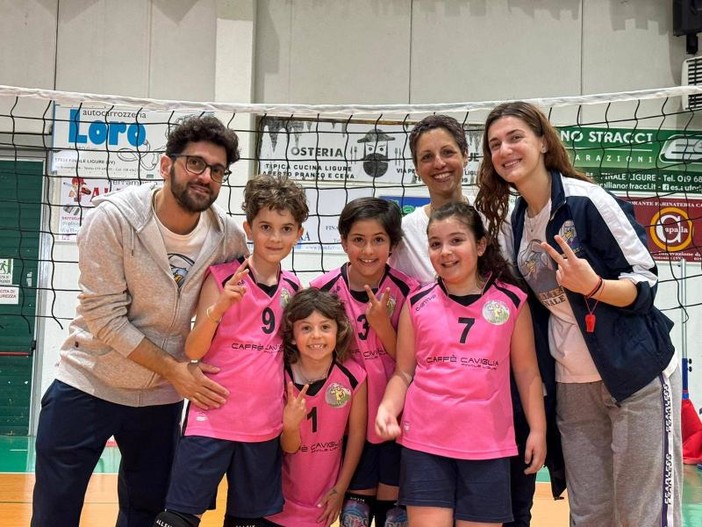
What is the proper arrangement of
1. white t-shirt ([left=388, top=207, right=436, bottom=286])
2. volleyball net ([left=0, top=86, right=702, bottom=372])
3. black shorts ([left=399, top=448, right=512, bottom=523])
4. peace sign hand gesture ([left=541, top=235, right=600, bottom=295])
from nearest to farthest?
1. peace sign hand gesture ([left=541, top=235, right=600, bottom=295])
2. black shorts ([left=399, top=448, right=512, bottom=523])
3. white t-shirt ([left=388, top=207, right=436, bottom=286])
4. volleyball net ([left=0, top=86, right=702, bottom=372])

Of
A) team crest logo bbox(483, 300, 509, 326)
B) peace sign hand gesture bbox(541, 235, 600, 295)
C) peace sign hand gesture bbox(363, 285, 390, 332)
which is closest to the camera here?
peace sign hand gesture bbox(541, 235, 600, 295)

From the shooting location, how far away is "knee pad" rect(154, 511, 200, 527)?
2.17 m

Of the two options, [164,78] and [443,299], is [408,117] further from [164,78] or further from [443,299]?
[443,299]

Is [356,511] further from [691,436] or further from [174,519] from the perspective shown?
[691,436]

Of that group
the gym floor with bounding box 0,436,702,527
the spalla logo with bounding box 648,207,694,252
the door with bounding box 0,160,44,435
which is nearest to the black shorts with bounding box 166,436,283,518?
the gym floor with bounding box 0,436,702,527

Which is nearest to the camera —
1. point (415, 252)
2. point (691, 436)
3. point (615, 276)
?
point (615, 276)

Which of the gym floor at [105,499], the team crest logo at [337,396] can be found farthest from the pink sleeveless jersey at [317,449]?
the gym floor at [105,499]

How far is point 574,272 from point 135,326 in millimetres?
1501

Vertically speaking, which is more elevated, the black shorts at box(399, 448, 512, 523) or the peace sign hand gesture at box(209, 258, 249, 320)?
the peace sign hand gesture at box(209, 258, 249, 320)

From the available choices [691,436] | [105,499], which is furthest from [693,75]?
[105,499]

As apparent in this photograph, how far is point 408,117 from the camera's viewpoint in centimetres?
656

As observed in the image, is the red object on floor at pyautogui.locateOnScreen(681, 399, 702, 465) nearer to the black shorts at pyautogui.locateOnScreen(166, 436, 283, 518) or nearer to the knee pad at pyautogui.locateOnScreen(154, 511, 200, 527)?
the black shorts at pyautogui.locateOnScreen(166, 436, 283, 518)

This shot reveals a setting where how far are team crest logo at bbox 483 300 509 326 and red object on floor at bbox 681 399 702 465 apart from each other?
408cm

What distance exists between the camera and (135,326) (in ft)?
7.76
